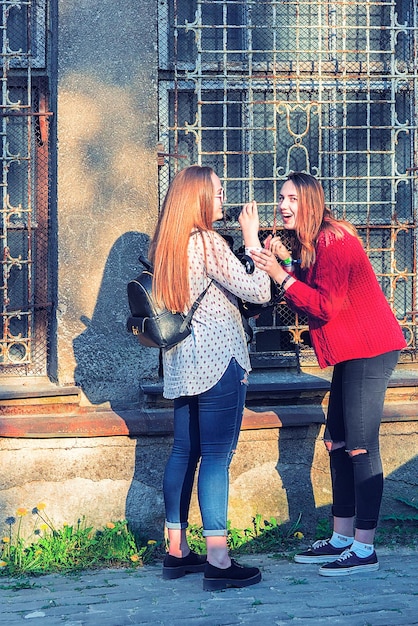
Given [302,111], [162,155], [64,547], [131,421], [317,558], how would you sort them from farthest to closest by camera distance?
[302,111]
[162,155]
[131,421]
[64,547]
[317,558]

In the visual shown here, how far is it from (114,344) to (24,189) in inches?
40.1

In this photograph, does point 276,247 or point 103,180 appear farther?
point 103,180

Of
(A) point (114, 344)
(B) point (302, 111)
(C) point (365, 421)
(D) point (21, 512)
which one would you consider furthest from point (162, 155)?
(D) point (21, 512)

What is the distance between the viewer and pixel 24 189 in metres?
5.17

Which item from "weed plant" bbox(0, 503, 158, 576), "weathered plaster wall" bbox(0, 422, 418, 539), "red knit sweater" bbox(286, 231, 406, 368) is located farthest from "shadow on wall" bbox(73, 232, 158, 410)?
"red knit sweater" bbox(286, 231, 406, 368)

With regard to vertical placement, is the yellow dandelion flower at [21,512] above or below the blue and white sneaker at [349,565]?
above

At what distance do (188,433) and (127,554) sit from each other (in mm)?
841

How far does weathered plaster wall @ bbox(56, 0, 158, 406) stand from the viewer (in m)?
5.02

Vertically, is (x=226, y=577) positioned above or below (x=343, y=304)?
below

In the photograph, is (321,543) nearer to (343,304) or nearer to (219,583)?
(219,583)

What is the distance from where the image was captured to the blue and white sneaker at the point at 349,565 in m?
4.38

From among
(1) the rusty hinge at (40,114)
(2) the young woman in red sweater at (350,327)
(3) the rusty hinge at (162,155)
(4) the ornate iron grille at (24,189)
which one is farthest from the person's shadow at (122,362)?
(2) the young woman in red sweater at (350,327)

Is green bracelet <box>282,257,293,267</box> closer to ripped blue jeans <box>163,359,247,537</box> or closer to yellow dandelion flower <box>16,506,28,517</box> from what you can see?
ripped blue jeans <box>163,359,247,537</box>

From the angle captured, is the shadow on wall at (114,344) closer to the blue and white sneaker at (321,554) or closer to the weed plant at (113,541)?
the weed plant at (113,541)
